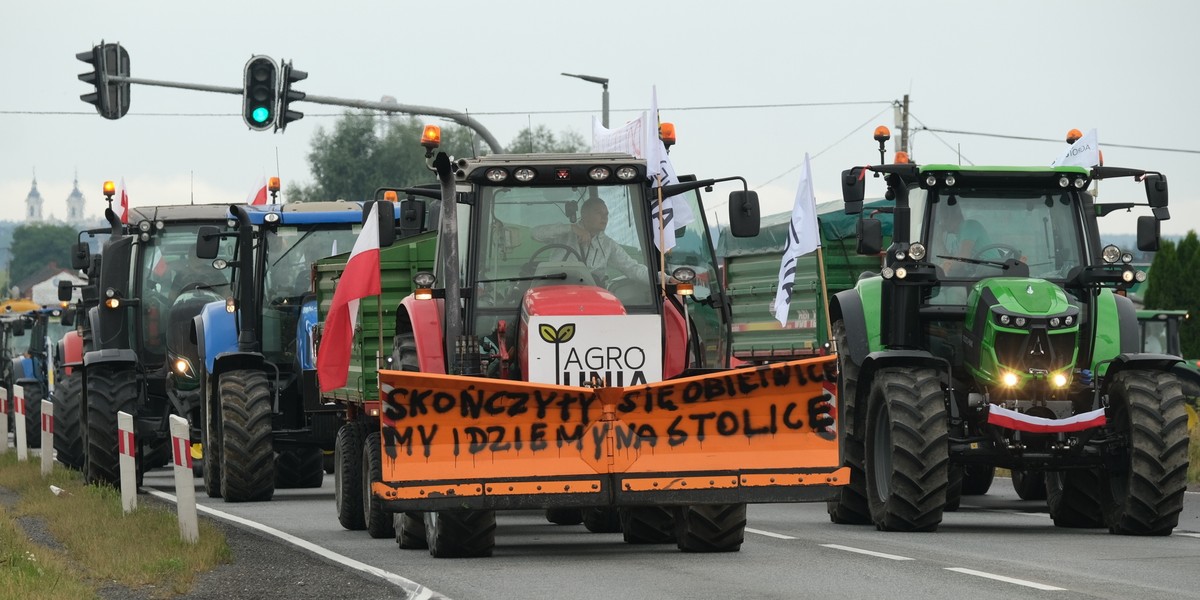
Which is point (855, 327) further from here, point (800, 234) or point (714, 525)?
point (714, 525)

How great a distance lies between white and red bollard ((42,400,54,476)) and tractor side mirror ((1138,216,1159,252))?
1387 cm

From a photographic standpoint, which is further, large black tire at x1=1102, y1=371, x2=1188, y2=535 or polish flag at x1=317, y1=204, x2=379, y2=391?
polish flag at x1=317, y1=204, x2=379, y2=391

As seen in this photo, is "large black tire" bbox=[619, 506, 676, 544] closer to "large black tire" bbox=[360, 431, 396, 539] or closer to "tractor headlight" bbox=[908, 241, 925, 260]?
"large black tire" bbox=[360, 431, 396, 539]

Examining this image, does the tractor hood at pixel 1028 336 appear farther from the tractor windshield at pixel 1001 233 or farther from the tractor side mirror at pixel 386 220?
the tractor side mirror at pixel 386 220

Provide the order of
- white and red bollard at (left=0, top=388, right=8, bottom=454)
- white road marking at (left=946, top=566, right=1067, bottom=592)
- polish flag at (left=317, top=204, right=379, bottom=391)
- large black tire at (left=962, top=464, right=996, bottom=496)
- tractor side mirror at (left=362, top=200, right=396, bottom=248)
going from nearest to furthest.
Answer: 1. white road marking at (left=946, top=566, right=1067, bottom=592)
2. tractor side mirror at (left=362, top=200, right=396, bottom=248)
3. polish flag at (left=317, top=204, right=379, bottom=391)
4. large black tire at (left=962, top=464, right=996, bottom=496)
5. white and red bollard at (left=0, top=388, right=8, bottom=454)

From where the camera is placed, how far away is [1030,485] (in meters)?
20.8

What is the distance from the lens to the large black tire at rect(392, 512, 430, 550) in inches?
558

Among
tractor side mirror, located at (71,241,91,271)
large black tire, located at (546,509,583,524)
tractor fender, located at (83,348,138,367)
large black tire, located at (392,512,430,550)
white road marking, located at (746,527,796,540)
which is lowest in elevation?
large black tire, located at (546,509,583,524)

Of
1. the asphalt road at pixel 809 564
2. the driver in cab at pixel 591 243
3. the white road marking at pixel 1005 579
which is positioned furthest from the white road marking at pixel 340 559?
the white road marking at pixel 1005 579

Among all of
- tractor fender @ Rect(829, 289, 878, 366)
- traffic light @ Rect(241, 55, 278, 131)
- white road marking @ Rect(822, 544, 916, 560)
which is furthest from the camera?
traffic light @ Rect(241, 55, 278, 131)

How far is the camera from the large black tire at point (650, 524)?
14688 mm

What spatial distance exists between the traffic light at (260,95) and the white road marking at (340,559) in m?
7.73

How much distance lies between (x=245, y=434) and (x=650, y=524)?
6.54m

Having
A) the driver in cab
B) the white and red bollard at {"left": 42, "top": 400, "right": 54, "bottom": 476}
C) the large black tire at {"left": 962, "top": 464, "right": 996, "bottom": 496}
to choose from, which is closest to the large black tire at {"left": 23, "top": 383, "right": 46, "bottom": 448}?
the white and red bollard at {"left": 42, "top": 400, "right": 54, "bottom": 476}
